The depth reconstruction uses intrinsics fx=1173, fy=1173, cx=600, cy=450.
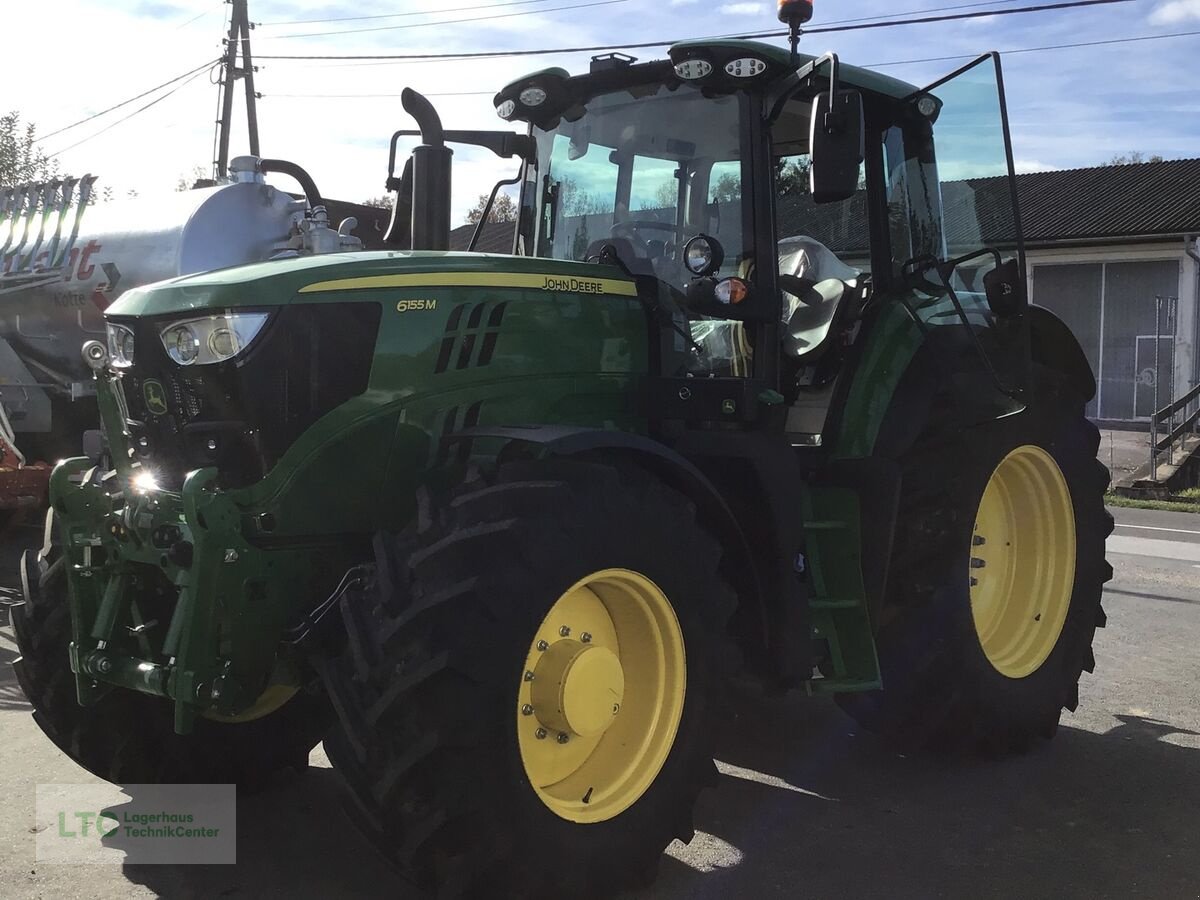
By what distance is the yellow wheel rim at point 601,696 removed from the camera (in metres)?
3.40

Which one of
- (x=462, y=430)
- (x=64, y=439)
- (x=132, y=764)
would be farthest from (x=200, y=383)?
(x=64, y=439)

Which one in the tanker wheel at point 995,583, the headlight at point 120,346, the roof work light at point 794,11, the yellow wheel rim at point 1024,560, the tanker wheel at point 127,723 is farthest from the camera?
the yellow wheel rim at point 1024,560

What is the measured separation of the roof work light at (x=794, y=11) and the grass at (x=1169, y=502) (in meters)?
11.5

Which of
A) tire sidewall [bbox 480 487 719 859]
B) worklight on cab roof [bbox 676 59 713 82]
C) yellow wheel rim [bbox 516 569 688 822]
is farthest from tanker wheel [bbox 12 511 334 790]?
worklight on cab roof [bbox 676 59 713 82]

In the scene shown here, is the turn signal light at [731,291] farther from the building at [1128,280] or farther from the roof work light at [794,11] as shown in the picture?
the building at [1128,280]

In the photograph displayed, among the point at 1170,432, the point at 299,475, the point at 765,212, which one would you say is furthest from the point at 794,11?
the point at 1170,432

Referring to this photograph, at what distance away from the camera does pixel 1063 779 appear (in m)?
4.77

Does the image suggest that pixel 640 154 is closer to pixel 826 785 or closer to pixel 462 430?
pixel 462 430

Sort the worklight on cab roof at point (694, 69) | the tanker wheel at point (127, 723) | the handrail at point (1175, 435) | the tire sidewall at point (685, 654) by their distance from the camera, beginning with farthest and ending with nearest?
the handrail at point (1175, 435), the worklight on cab roof at point (694, 69), the tanker wheel at point (127, 723), the tire sidewall at point (685, 654)

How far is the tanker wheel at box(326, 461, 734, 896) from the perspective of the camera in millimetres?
3033

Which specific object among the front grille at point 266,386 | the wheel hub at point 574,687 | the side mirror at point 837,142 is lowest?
the wheel hub at point 574,687

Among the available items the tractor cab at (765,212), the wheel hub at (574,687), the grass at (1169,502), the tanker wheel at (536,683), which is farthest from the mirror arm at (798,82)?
the grass at (1169,502)

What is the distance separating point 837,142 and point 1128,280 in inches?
831

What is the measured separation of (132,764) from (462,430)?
177 cm
